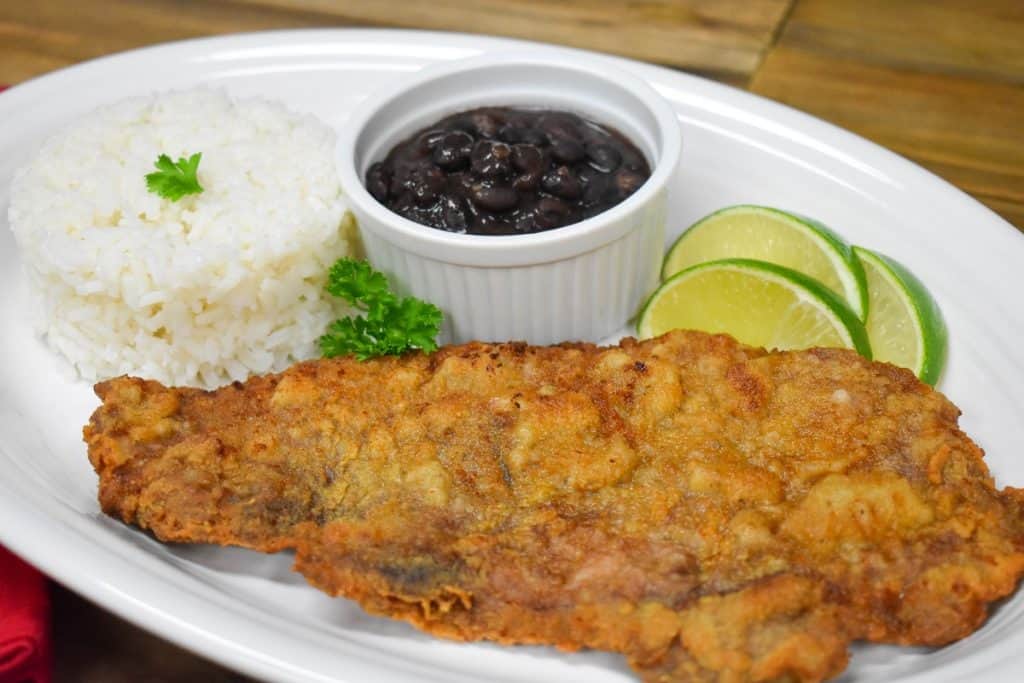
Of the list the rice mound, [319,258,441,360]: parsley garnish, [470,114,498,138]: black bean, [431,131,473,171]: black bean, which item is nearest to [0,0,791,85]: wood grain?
the rice mound

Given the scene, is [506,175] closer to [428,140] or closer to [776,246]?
[428,140]

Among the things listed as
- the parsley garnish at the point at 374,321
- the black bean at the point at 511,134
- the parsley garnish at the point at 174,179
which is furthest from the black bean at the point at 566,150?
the parsley garnish at the point at 174,179

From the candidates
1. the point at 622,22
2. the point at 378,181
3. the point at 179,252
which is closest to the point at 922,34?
the point at 622,22

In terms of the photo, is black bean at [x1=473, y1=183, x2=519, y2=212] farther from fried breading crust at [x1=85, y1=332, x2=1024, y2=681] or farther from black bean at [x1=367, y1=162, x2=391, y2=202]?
fried breading crust at [x1=85, y1=332, x2=1024, y2=681]

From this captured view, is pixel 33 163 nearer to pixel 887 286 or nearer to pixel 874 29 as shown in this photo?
pixel 887 286

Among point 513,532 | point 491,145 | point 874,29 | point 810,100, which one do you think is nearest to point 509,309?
point 491,145
